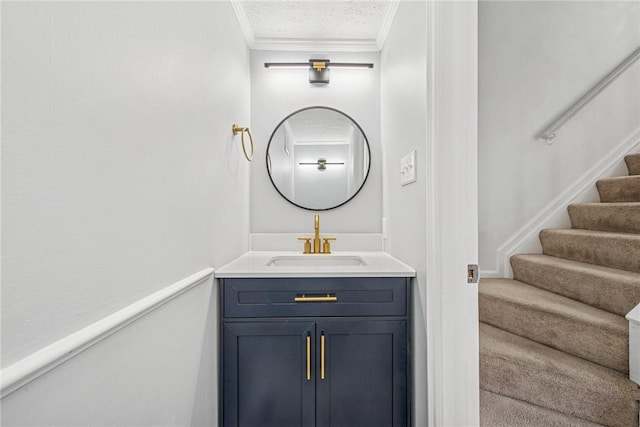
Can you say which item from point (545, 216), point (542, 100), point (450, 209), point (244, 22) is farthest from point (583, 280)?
point (244, 22)

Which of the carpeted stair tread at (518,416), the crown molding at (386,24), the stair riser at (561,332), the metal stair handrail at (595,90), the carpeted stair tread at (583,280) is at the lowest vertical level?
the carpeted stair tread at (518,416)


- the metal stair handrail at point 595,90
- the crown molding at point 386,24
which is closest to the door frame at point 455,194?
the crown molding at point 386,24

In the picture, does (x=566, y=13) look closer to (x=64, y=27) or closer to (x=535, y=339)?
(x=535, y=339)

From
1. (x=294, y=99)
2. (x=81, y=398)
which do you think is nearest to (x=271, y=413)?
(x=81, y=398)

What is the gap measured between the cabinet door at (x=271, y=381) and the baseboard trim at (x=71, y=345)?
640 mm

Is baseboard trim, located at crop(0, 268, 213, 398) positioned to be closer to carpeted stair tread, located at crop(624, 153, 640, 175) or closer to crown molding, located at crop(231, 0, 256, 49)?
crown molding, located at crop(231, 0, 256, 49)

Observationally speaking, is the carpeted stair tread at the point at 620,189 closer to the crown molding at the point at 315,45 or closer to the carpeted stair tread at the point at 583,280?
the carpeted stair tread at the point at 583,280

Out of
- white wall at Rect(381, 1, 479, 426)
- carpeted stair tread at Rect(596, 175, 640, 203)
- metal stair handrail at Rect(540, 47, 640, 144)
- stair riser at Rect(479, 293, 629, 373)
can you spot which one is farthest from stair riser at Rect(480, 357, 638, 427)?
metal stair handrail at Rect(540, 47, 640, 144)

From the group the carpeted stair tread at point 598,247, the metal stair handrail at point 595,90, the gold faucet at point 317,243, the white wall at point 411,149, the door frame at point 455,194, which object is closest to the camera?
the door frame at point 455,194

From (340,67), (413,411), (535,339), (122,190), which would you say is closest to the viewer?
(122,190)

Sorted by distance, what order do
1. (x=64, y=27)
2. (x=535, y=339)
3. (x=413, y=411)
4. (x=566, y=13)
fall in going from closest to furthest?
(x=64, y=27) < (x=413, y=411) < (x=535, y=339) < (x=566, y=13)

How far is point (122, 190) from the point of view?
73 centimetres

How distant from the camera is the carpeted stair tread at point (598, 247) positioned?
1697 mm

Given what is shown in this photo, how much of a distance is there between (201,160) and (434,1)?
3.26 feet
